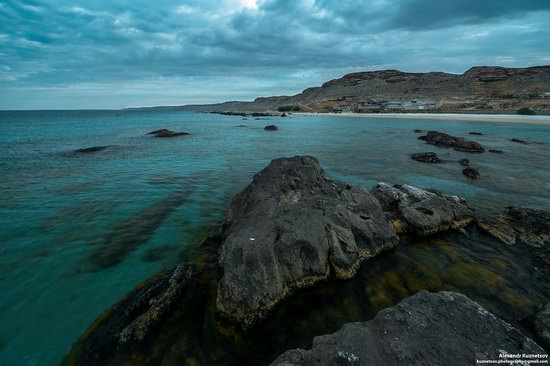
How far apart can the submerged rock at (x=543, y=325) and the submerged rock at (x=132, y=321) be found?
9.46 meters

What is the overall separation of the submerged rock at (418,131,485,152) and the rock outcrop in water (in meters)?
27.4

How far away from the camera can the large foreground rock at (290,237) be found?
7715 millimetres

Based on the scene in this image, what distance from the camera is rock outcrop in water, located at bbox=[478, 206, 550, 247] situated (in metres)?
12.1

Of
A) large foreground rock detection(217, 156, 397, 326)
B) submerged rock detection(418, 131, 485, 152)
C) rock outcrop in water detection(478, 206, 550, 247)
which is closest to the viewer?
large foreground rock detection(217, 156, 397, 326)

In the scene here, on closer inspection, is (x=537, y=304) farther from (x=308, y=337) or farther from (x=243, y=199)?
(x=243, y=199)

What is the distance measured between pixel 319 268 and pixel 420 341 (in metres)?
3.89

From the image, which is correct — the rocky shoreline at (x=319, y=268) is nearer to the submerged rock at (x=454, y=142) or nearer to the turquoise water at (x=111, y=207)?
the turquoise water at (x=111, y=207)

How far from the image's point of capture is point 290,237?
9.17m

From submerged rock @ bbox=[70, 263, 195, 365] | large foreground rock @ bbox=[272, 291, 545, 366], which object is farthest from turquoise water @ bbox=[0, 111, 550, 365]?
large foreground rock @ bbox=[272, 291, 545, 366]

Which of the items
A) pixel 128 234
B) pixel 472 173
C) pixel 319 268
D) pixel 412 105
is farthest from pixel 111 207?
pixel 412 105

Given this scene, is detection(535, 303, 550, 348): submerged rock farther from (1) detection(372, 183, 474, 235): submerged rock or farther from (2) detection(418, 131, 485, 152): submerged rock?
(2) detection(418, 131, 485, 152): submerged rock

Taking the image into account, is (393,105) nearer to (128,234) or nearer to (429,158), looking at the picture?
(429,158)

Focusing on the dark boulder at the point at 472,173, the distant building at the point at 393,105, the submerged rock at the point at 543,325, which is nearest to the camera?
the submerged rock at the point at 543,325

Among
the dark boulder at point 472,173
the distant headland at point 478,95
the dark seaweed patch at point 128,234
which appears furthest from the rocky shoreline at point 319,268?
the distant headland at point 478,95
